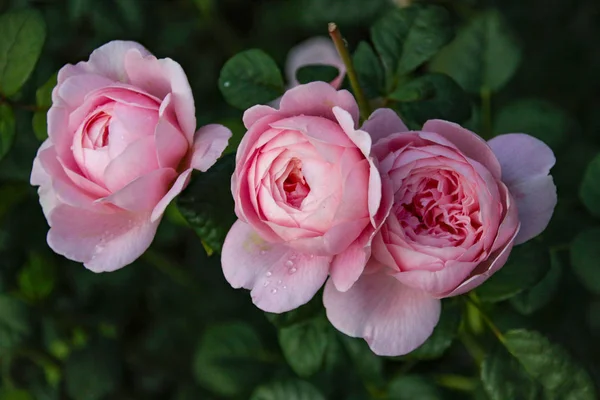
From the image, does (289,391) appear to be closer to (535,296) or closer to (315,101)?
(535,296)

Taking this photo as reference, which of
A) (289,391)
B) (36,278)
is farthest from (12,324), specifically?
(289,391)

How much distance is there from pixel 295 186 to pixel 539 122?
0.65 metres

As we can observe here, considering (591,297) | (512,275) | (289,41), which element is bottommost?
Result: (591,297)

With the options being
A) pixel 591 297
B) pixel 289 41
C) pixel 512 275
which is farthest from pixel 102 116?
pixel 591 297

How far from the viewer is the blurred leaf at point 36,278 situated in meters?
1.27

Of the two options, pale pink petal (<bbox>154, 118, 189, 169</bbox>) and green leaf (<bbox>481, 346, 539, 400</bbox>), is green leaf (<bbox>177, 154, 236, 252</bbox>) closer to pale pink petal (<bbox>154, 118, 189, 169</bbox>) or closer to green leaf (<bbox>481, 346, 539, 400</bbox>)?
pale pink petal (<bbox>154, 118, 189, 169</bbox>)

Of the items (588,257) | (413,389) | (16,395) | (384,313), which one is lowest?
→ (16,395)

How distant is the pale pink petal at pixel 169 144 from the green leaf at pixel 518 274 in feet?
1.29

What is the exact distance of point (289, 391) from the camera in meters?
1.03

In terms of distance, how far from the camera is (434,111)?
35.1 inches

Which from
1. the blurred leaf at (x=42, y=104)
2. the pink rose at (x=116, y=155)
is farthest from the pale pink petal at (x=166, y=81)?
the blurred leaf at (x=42, y=104)

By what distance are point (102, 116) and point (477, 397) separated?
0.66 meters

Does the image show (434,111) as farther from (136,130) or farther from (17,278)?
(17,278)

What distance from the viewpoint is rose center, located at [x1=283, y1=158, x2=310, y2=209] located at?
2.24 feet
